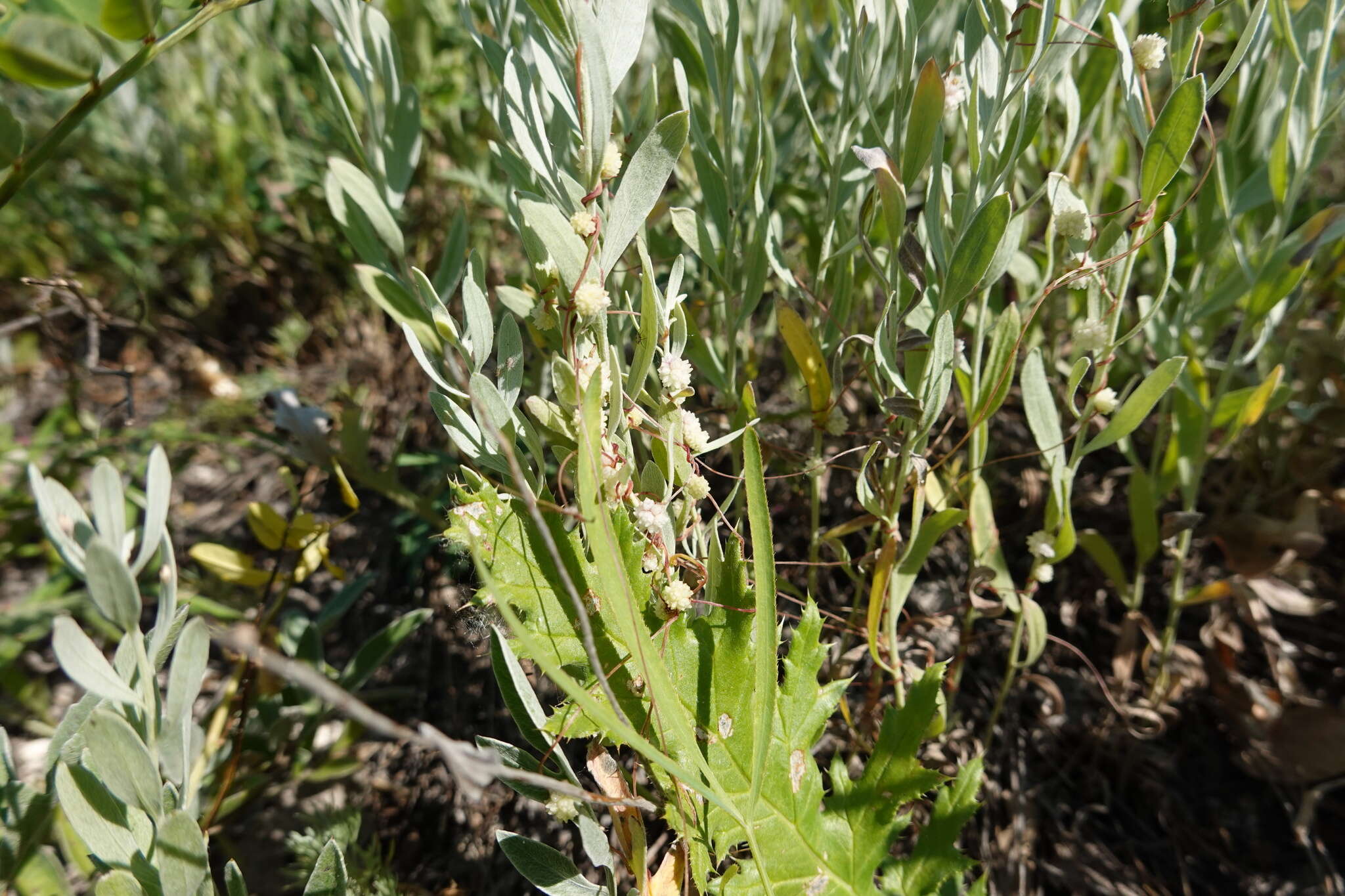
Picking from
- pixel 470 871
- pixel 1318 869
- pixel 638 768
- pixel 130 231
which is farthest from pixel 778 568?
pixel 130 231

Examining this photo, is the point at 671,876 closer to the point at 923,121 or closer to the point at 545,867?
→ the point at 545,867

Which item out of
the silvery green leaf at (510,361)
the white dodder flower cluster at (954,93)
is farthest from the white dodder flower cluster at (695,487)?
the white dodder flower cluster at (954,93)

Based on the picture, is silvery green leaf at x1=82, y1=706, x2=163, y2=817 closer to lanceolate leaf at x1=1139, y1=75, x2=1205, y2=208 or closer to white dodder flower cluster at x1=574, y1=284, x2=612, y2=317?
white dodder flower cluster at x1=574, y1=284, x2=612, y2=317

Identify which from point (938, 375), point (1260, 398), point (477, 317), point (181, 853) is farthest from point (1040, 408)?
point (181, 853)

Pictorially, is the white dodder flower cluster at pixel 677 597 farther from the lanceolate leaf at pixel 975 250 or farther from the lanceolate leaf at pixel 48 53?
the lanceolate leaf at pixel 48 53

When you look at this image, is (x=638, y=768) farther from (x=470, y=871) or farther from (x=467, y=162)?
(x=467, y=162)
